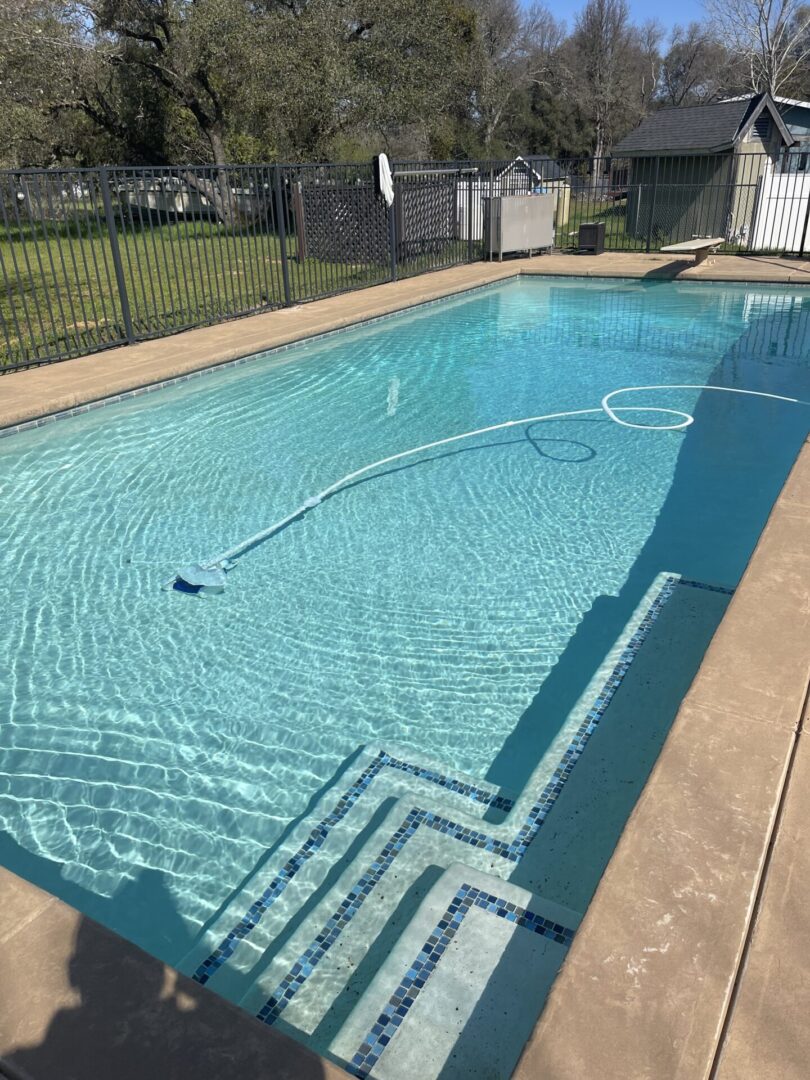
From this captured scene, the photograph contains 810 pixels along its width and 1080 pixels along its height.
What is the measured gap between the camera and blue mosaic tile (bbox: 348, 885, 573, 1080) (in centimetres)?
186

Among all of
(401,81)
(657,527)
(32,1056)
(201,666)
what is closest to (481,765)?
(201,666)

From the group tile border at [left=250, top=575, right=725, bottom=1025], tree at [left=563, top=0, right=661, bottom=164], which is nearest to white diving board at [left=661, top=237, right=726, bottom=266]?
tile border at [left=250, top=575, right=725, bottom=1025]

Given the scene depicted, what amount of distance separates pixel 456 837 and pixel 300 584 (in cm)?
202

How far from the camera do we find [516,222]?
48.3ft

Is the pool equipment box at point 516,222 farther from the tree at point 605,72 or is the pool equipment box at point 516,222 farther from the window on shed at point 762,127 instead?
the tree at point 605,72

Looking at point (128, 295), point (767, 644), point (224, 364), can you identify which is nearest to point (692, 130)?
point (128, 295)

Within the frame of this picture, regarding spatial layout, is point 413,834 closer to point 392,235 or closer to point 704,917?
point 704,917

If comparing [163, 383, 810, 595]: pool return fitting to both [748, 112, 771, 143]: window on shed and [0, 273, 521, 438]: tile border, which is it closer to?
[0, 273, 521, 438]: tile border

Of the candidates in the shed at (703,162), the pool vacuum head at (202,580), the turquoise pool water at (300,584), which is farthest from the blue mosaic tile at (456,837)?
the shed at (703,162)

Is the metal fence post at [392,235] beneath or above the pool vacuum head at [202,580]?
above

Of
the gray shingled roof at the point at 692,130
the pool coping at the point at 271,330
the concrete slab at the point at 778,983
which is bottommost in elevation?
the concrete slab at the point at 778,983

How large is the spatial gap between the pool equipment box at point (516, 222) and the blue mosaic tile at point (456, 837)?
42.5 ft

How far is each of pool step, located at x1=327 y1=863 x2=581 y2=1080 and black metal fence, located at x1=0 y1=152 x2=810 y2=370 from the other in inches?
271

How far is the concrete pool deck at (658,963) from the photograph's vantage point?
1.54m
